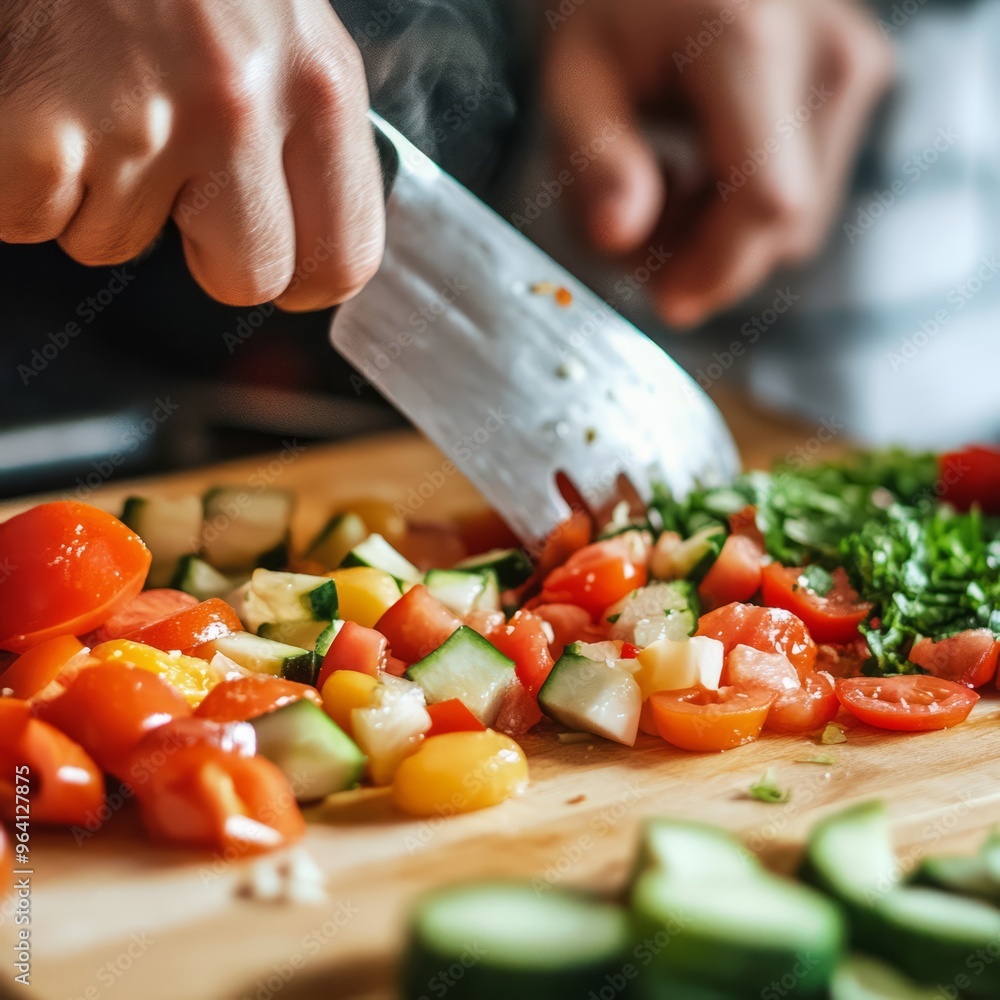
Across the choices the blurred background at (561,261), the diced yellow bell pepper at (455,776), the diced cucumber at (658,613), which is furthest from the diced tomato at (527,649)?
the blurred background at (561,261)

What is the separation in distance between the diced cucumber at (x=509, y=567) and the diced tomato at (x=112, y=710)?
0.76 metres

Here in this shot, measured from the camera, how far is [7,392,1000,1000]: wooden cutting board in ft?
3.02

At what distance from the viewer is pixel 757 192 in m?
2.56

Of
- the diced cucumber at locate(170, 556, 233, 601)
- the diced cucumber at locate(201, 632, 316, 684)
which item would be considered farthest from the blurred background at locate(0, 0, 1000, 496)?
the diced cucumber at locate(201, 632, 316, 684)

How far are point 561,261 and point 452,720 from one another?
1.50 m

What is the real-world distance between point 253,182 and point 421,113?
0.55 m

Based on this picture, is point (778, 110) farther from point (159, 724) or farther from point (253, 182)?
point (159, 724)

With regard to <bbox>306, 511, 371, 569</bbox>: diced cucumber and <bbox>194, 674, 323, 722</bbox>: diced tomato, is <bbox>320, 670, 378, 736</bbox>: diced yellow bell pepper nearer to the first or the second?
<bbox>194, 674, 323, 722</bbox>: diced tomato

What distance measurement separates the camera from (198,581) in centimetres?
175

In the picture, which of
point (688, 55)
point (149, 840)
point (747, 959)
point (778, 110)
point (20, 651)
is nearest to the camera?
point (747, 959)

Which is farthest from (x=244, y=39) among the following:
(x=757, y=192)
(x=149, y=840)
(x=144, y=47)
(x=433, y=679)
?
(x=757, y=192)

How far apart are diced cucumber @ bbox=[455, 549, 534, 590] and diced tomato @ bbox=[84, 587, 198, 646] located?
0.51m

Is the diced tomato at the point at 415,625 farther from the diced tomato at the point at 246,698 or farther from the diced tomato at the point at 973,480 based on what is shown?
the diced tomato at the point at 973,480

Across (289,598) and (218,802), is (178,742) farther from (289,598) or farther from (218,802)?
(289,598)
